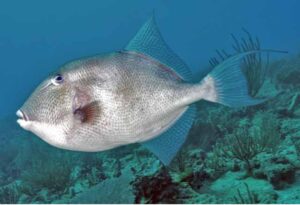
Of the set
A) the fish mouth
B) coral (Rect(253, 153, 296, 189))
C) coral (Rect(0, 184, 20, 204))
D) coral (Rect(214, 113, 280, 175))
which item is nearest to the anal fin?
the fish mouth

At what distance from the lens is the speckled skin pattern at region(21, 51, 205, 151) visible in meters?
1.85

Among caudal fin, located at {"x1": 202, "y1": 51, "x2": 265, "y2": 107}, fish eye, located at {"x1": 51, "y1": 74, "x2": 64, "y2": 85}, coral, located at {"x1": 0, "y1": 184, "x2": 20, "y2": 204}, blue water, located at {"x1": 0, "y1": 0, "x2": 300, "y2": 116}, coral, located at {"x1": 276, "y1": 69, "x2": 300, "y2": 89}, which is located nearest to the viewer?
fish eye, located at {"x1": 51, "y1": 74, "x2": 64, "y2": 85}

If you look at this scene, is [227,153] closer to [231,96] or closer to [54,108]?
[231,96]

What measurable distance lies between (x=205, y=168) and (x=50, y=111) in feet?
7.80

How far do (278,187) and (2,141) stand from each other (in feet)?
32.4

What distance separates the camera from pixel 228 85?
2189 millimetres

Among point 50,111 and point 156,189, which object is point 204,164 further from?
point 50,111

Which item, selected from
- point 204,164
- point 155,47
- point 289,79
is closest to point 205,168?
point 204,164

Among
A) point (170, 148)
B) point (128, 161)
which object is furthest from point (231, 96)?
point (128, 161)

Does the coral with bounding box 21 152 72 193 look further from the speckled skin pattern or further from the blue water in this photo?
the blue water

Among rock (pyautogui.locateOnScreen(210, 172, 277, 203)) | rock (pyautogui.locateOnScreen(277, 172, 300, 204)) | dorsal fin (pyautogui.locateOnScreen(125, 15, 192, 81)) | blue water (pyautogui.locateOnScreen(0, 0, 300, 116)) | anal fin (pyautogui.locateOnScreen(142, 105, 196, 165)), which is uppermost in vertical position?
blue water (pyautogui.locateOnScreen(0, 0, 300, 116))

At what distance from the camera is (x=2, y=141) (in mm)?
11312

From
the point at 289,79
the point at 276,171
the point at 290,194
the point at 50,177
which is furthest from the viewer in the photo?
the point at 289,79

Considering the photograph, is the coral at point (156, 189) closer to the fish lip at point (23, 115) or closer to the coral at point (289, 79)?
the fish lip at point (23, 115)
